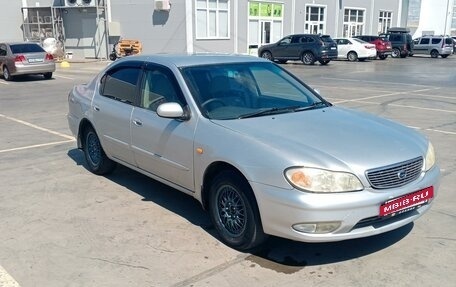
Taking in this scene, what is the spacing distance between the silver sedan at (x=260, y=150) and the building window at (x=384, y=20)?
46.4m

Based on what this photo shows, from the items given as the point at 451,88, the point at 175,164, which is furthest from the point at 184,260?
the point at 451,88

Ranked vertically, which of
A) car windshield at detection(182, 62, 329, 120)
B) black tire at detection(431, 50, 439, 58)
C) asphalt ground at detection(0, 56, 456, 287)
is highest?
car windshield at detection(182, 62, 329, 120)

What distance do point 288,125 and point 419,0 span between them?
60478 mm

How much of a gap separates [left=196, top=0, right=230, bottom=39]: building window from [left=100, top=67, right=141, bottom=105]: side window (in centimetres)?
2354

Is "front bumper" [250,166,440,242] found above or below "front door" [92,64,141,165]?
below

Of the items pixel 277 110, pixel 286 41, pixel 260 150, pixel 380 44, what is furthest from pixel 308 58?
pixel 260 150

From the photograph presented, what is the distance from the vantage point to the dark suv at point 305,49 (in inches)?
1102

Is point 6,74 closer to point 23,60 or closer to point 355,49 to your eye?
point 23,60

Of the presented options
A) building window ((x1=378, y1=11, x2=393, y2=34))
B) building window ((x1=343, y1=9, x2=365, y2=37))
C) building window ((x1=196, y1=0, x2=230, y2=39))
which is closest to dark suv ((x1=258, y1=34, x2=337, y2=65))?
building window ((x1=196, y1=0, x2=230, y2=39))

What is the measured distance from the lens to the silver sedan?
3.53m

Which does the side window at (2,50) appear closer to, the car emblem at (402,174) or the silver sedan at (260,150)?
the silver sedan at (260,150)

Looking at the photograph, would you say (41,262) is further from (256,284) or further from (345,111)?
(345,111)

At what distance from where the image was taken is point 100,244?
13.8ft

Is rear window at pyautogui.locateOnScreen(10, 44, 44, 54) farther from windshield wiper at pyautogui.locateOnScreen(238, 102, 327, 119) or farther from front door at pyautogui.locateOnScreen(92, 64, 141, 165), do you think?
windshield wiper at pyautogui.locateOnScreen(238, 102, 327, 119)
